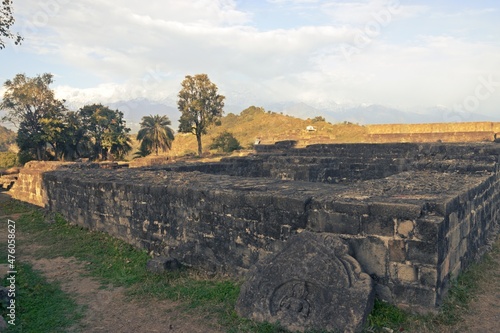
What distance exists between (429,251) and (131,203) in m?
5.95

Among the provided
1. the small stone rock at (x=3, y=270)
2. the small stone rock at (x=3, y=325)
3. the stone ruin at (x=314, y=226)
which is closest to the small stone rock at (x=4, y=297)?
the small stone rock at (x=3, y=325)

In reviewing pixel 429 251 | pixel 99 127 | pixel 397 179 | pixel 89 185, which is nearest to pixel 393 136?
pixel 397 179

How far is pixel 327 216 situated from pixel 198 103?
35.0 m

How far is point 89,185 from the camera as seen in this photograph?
952 centimetres

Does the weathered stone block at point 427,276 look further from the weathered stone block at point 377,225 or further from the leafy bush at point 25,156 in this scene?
the leafy bush at point 25,156

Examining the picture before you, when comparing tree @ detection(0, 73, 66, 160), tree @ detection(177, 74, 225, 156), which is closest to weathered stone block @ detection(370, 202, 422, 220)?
tree @ detection(0, 73, 66, 160)

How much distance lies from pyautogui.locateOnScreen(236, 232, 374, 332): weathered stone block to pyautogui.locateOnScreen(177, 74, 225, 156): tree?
34630 millimetres

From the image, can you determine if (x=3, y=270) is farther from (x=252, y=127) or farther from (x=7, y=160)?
(x=252, y=127)

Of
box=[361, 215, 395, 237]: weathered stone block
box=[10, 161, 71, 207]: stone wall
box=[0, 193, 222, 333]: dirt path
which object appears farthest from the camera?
box=[10, 161, 71, 207]: stone wall

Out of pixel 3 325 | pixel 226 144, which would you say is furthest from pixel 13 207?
pixel 226 144

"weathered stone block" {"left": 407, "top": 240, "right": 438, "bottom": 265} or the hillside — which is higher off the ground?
the hillside

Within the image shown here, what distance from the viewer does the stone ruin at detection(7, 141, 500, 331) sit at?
4199 millimetres

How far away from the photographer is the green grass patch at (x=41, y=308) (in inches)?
184

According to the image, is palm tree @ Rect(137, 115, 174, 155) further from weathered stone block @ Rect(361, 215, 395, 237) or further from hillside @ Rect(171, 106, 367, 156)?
weathered stone block @ Rect(361, 215, 395, 237)
